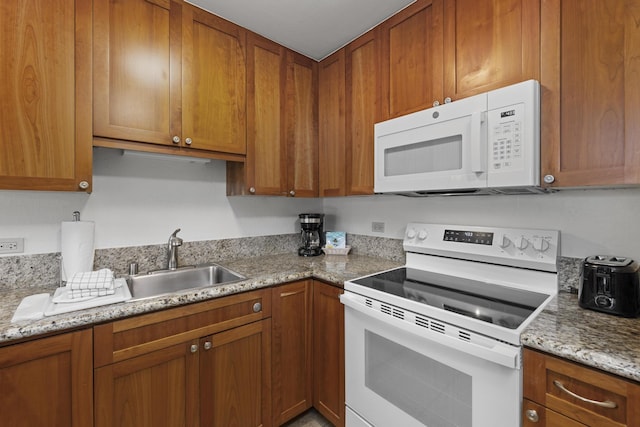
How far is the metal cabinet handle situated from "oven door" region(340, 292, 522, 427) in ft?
0.09

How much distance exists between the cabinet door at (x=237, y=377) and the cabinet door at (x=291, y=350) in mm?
55

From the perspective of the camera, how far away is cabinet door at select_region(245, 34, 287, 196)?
1.88m

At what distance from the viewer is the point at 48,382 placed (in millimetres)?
1026

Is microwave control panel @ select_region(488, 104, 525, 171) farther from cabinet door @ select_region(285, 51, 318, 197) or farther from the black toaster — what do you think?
cabinet door @ select_region(285, 51, 318, 197)

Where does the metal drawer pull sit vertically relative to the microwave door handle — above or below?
below

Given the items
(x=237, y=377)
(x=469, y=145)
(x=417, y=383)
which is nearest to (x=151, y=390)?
(x=237, y=377)

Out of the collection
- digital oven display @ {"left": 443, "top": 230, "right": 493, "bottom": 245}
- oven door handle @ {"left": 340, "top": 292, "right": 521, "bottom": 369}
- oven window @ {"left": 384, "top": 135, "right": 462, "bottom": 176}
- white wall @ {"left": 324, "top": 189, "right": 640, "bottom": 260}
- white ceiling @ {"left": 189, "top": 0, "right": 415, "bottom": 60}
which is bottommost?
oven door handle @ {"left": 340, "top": 292, "right": 521, "bottom": 369}

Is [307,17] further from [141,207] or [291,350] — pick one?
[291,350]

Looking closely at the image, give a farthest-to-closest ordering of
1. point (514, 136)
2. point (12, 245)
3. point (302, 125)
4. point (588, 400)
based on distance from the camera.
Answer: point (302, 125), point (12, 245), point (514, 136), point (588, 400)

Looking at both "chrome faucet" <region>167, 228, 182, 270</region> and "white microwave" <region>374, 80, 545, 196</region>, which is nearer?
"white microwave" <region>374, 80, 545, 196</region>

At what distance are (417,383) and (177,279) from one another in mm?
1436

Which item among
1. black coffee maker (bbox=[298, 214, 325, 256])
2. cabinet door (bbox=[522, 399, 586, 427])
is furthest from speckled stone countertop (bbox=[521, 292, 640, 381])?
black coffee maker (bbox=[298, 214, 325, 256])

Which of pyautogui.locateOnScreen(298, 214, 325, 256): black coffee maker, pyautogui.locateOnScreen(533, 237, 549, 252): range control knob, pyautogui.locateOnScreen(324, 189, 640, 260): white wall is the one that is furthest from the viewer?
pyautogui.locateOnScreen(298, 214, 325, 256): black coffee maker

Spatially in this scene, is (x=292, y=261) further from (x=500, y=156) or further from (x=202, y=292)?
(x=500, y=156)
